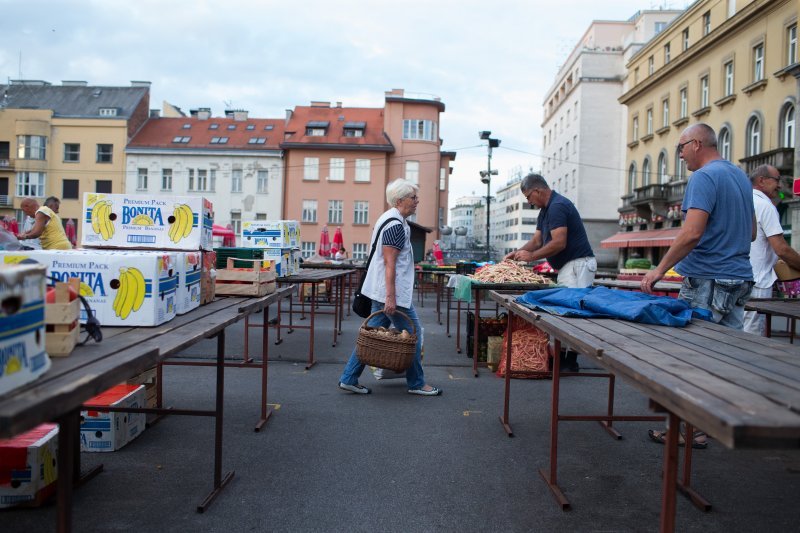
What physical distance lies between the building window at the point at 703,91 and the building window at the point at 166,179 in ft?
119

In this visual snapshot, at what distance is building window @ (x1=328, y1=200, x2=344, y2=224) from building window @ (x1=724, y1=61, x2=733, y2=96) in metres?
26.6

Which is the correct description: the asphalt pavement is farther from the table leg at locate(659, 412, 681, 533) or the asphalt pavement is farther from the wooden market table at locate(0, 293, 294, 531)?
the table leg at locate(659, 412, 681, 533)

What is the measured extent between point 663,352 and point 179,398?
14.8 ft

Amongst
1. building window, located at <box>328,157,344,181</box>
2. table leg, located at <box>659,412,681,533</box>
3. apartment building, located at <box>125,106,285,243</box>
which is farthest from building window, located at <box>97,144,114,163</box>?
table leg, located at <box>659,412,681,533</box>

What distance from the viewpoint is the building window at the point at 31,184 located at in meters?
49.8

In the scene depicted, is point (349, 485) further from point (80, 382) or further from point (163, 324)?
point (80, 382)

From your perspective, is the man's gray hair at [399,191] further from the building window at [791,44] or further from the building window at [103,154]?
the building window at [103,154]

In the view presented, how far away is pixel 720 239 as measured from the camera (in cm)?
409

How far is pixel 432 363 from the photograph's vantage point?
26.4ft

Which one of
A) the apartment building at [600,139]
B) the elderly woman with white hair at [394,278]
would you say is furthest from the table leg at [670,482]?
the apartment building at [600,139]

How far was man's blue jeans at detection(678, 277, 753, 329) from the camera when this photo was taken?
4090 mm

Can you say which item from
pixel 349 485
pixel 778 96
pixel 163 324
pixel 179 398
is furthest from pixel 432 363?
pixel 778 96

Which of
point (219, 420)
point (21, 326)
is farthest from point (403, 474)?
point (21, 326)

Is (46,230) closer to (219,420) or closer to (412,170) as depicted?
(219,420)
